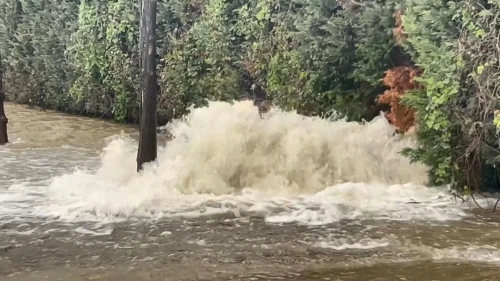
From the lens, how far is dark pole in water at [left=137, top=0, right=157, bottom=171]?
27.3 ft

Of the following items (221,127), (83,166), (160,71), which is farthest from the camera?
(160,71)

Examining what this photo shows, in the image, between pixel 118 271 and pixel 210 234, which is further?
pixel 210 234

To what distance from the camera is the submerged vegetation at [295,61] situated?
23.2ft

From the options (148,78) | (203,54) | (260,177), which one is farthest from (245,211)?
(203,54)

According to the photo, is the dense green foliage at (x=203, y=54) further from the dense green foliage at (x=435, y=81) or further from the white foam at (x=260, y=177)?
the dense green foliage at (x=435, y=81)

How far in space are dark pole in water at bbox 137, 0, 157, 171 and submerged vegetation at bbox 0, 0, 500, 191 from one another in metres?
2.99

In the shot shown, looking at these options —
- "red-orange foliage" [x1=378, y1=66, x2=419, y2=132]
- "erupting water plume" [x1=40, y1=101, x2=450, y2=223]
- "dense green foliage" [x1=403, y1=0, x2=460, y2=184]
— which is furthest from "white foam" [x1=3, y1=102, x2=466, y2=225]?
"dense green foliage" [x1=403, y1=0, x2=460, y2=184]

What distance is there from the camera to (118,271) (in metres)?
4.88

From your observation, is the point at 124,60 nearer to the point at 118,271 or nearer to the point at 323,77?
the point at 323,77

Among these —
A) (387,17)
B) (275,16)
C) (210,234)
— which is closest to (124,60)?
Result: (275,16)

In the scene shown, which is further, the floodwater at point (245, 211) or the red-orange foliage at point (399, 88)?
the red-orange foliage at point (399, 88)

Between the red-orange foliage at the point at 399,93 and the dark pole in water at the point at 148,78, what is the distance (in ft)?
10.4

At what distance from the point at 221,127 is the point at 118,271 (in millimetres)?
4170

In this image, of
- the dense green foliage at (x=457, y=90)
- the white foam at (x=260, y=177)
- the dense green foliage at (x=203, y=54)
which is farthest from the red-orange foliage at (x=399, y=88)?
the dense green foliage at (x=457, y=90)
